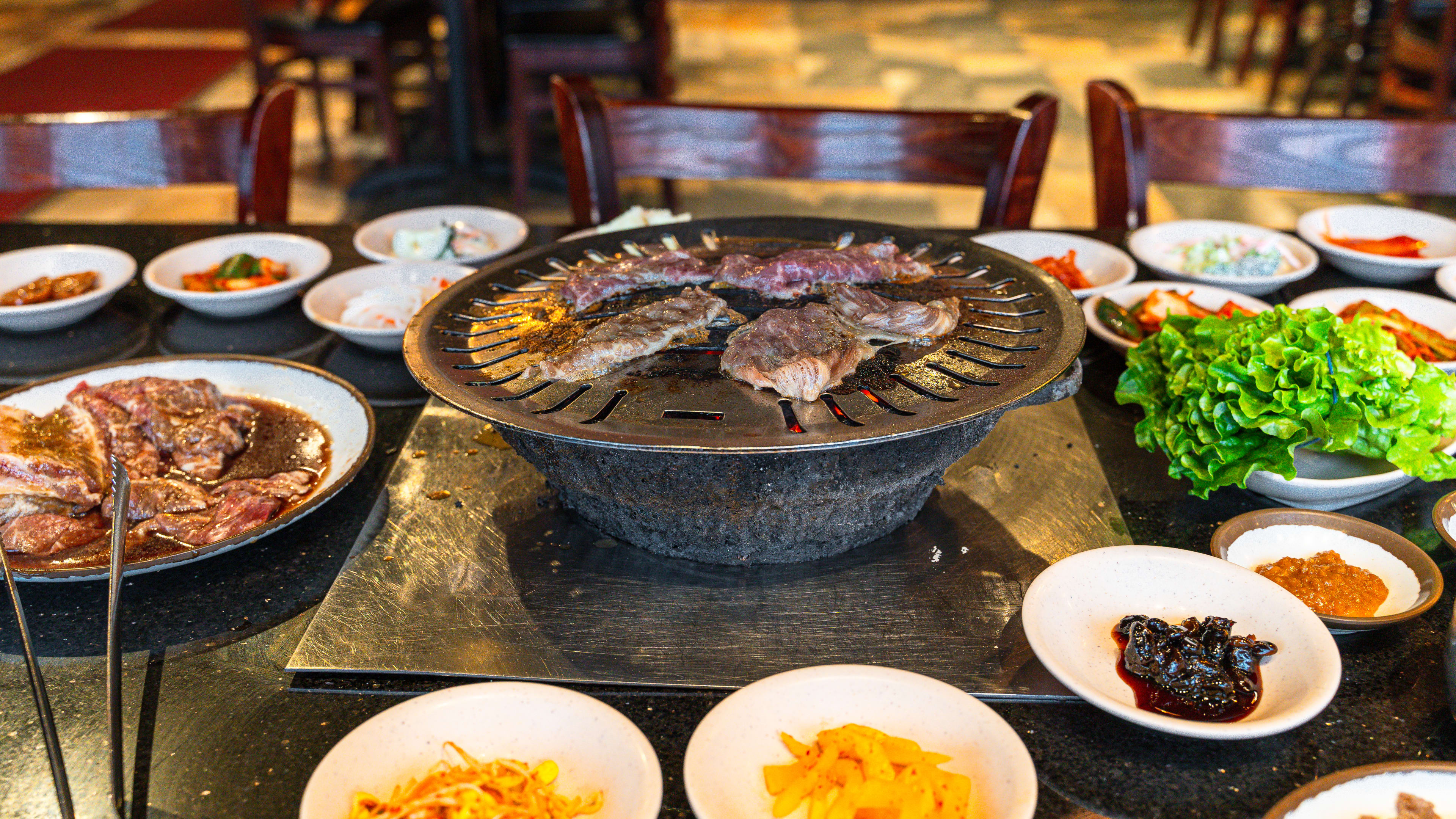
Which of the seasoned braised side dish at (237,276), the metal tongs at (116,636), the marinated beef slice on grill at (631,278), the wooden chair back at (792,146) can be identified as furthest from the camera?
the wooden chair back at (792,146)

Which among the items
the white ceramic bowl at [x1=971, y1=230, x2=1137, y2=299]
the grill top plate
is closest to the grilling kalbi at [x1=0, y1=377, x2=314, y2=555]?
the grill top plate

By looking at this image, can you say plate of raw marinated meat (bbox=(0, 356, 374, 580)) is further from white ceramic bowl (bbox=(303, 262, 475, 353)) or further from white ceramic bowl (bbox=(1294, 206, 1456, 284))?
white ceramic bowl (bbox=(1294, 206, 1456, 284))

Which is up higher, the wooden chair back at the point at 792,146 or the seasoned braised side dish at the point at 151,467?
the wooden chair back at the point at 792,146

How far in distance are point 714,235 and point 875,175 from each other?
1.07 m

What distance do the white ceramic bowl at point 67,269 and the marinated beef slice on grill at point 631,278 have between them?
4.45 feet

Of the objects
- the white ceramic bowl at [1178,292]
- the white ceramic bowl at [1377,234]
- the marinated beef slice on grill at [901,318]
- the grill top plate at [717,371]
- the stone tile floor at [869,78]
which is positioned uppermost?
the marinated beef slice on grill at [901,318]

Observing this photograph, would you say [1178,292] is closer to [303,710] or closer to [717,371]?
[717,371]

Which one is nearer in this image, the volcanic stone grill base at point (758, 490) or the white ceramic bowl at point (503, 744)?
the white ceramic bowl at point (503, 744)

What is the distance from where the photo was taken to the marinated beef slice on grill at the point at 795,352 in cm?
149

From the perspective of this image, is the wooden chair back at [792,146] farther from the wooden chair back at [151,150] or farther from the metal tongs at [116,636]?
the metal tongs at [116,636]

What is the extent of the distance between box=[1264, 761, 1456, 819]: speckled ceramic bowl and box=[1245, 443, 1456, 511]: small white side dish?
65 centimetres

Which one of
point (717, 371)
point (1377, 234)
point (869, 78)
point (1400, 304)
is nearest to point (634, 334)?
point (717, 371)

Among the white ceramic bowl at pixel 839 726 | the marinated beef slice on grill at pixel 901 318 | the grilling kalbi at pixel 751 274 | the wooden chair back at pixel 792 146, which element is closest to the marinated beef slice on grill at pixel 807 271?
the grilling kalbi at pixel 751 274

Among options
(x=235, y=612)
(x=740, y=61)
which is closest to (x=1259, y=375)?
(x=235, y=612)
